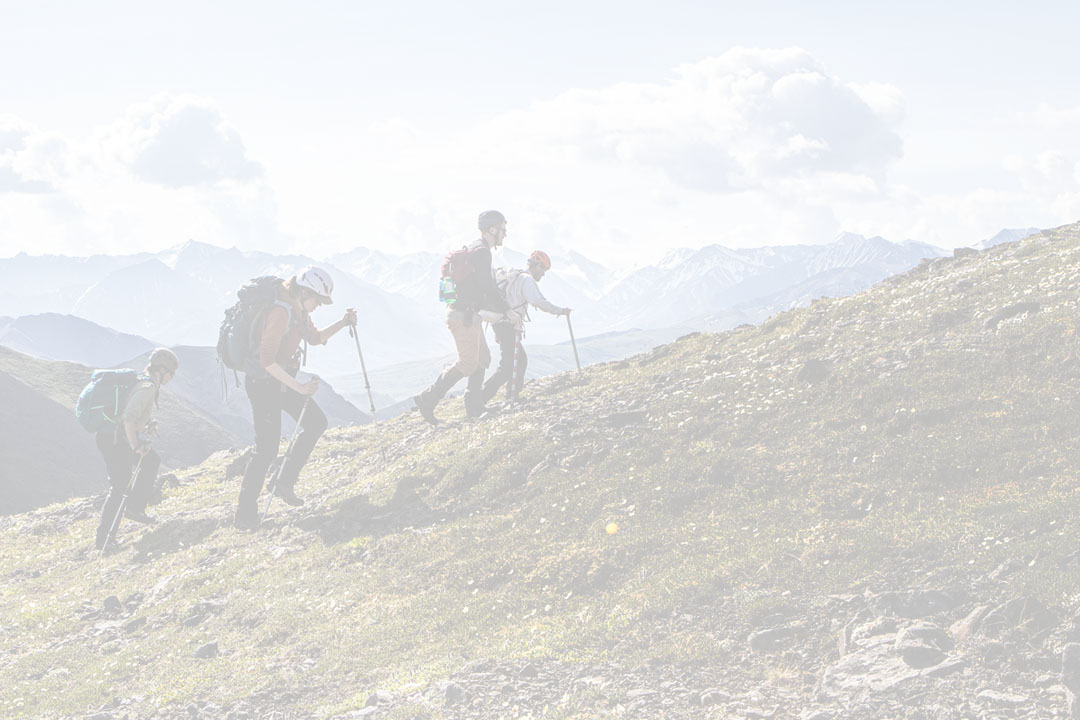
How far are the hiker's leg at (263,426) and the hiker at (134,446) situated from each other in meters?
2.91

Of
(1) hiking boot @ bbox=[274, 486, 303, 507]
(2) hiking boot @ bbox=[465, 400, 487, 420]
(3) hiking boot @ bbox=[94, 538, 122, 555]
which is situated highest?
(2) hiking boot @ bbox=[465, 400, 487, 420]

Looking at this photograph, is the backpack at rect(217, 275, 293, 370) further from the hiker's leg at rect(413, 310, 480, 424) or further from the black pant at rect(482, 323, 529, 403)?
the black pant at rect(482, 323, 529, 403)

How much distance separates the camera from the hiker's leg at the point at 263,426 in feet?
51.2

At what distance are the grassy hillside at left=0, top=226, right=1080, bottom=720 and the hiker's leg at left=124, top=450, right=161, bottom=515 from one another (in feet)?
2.92

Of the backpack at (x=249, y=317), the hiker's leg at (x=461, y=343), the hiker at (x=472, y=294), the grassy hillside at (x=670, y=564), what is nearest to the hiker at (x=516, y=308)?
the hiker at (x=472, y=294)

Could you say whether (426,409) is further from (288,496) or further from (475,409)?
(288,496)

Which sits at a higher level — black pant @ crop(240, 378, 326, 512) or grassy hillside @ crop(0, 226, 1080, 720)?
black pant @ crop(240, 378, 326, 512)

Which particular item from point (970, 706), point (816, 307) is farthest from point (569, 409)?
point (970, 706)

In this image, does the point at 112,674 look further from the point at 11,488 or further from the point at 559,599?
the point at 11,488

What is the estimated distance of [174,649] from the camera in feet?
41.0

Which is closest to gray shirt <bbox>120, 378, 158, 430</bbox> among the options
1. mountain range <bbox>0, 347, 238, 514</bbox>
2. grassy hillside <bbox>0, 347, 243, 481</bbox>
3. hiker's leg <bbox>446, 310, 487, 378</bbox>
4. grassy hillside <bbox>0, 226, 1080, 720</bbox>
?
grassy hillside <bbox>0, 226, 1080, 720</bbox>

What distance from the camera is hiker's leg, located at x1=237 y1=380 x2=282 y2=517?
1560 cm

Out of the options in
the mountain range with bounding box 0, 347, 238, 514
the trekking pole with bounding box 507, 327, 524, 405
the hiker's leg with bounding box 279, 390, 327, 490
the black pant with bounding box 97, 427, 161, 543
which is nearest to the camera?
the hiker's leg with bounding box 279, 390, 327, 490

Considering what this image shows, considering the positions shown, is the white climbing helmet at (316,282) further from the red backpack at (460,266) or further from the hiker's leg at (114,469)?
the hiker's leg at (114,469)
